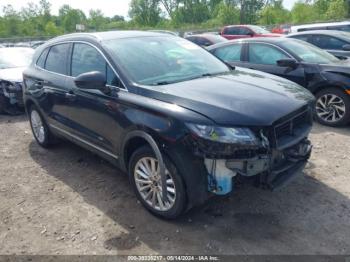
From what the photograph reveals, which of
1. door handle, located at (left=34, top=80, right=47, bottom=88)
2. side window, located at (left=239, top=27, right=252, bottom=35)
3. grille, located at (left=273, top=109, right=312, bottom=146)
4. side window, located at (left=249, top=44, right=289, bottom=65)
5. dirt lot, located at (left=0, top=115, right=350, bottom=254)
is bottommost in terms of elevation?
dirt lot, located at (left=0, top=115, right=350, bottom=254)

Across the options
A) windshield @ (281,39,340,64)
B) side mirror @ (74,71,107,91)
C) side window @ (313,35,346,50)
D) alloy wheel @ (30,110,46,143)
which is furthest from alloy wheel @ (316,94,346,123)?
alloy wheel @ (30,110,46,143)

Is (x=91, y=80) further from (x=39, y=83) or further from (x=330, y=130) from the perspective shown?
(x=330, y=130)

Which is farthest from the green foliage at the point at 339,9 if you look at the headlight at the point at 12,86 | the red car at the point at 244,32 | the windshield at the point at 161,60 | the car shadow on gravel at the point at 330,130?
the windshield at the point at 161,60

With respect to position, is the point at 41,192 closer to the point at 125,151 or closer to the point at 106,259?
the point at 125,151

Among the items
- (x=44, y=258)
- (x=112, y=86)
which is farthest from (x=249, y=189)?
(x=44, y=258)

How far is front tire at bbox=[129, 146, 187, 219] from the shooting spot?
10.2 ft

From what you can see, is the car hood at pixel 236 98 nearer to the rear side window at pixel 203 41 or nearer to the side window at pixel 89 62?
the side window at pixel 89 62

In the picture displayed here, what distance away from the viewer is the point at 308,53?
21.4 ft

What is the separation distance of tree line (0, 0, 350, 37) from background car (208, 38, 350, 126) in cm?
3879

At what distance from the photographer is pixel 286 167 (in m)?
3.23

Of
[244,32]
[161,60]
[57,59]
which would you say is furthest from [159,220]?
[244,32]

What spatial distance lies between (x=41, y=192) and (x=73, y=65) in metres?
1.63

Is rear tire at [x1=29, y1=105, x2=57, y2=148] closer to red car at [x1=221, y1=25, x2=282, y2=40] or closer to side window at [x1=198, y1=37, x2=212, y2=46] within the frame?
side window at [x1=198, y1=37, x2=212, y2=46]

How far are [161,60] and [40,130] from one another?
8.94ft
